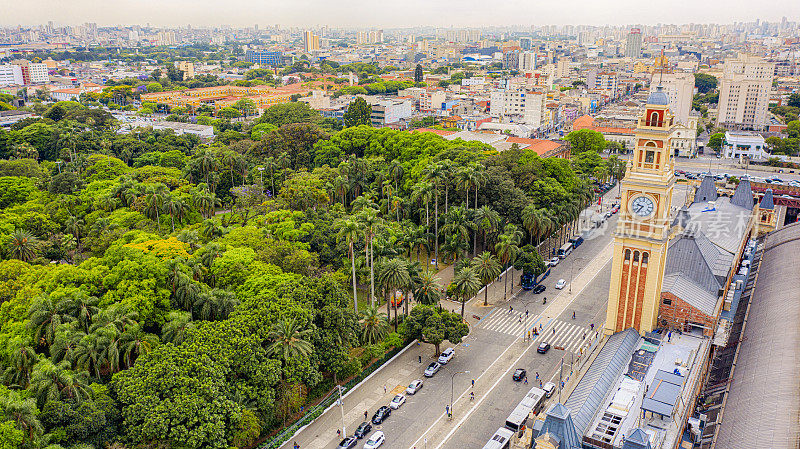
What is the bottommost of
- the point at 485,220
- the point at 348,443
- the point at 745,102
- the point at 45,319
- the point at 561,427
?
the point at 348,443

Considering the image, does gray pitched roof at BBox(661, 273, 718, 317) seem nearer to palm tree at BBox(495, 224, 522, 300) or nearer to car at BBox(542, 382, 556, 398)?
car at BBox(542, 382, 556, 398)

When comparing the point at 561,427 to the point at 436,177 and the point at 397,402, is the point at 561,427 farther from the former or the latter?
the point at 436,177

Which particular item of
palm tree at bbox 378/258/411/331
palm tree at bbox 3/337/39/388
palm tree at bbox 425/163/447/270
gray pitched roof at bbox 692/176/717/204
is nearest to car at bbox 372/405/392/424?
palm tree at bbox 378/258/411/331

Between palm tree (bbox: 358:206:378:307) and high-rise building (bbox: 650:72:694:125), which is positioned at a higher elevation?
high-rise building (bbox: 650:72:694:125)

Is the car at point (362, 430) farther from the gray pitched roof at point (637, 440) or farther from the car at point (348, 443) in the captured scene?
the gray pitched roof at point (637, 440)

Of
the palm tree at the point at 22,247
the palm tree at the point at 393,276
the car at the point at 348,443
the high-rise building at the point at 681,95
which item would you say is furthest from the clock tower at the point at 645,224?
the high-rise building at the point at 681,95

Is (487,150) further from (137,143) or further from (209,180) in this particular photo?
(137,143)

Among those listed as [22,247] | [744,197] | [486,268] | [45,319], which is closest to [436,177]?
[486,268]
